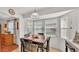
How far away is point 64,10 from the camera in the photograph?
71.6 inches

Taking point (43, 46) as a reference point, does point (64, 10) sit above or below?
above

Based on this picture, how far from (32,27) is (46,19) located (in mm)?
246

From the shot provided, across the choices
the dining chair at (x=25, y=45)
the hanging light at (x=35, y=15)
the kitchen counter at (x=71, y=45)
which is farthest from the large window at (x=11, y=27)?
the kitchen counter at (x=71, y=45)

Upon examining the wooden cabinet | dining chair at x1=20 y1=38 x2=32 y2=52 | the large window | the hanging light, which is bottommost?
dining chair at x1=20 y1=38 x2=32 y2=52

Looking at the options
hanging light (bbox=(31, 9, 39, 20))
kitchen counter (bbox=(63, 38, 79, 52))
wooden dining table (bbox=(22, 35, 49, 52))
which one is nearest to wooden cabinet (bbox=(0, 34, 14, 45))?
wooden dining table (bbox=(22, 35, 49, 52))

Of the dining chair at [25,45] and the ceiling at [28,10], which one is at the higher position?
the ceiling at [28,10]

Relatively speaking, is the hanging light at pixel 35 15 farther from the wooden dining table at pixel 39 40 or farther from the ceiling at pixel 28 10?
the wooden dining table at pixel 39 40

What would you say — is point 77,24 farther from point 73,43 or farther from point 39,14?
point 39,14

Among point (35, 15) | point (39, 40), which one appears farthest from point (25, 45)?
point (35, 15)

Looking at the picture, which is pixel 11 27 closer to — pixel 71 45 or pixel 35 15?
pixel 35 15

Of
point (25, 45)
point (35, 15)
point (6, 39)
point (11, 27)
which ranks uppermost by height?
point (35, 15)

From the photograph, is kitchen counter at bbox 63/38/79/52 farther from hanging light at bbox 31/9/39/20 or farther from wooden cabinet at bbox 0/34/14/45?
wooden cabinet at bbox 0/34/14/45
